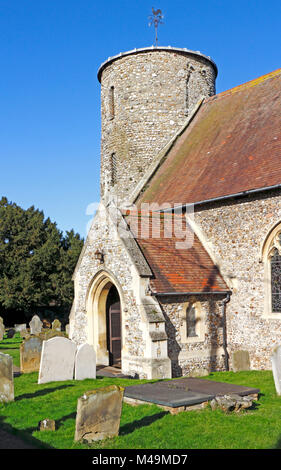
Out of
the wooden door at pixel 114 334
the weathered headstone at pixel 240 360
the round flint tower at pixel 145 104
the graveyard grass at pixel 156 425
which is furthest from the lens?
the round flint tower at pixel 145 104

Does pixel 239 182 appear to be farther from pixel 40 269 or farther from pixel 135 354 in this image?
pixel 40 269

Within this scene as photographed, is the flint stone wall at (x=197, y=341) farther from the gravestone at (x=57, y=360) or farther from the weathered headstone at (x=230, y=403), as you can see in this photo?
the weathered headstone at (x=230, y=403)

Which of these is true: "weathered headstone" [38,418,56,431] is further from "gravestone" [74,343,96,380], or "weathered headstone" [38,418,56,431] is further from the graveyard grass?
"gravestone" [74,343,96,380]

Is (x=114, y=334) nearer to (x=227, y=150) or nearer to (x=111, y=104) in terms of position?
(x=227, y=150)

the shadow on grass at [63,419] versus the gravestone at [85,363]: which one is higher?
the gravestone at [85,363]

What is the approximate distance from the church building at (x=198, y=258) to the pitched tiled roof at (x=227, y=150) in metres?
0.05

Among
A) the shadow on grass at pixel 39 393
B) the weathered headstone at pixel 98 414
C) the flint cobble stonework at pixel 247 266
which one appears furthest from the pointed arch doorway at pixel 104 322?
the weathered headstone at pixel 98 414

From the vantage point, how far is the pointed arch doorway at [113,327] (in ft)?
45.8

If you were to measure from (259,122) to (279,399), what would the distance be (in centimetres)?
936

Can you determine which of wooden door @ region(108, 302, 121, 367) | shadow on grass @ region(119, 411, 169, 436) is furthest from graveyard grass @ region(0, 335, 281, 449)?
wooden door @ region(108, 302, 121, 367)

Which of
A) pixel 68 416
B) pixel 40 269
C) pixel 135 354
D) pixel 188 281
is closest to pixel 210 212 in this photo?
pixel 188 281

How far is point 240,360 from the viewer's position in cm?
1151

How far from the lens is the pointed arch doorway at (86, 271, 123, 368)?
13.8m
